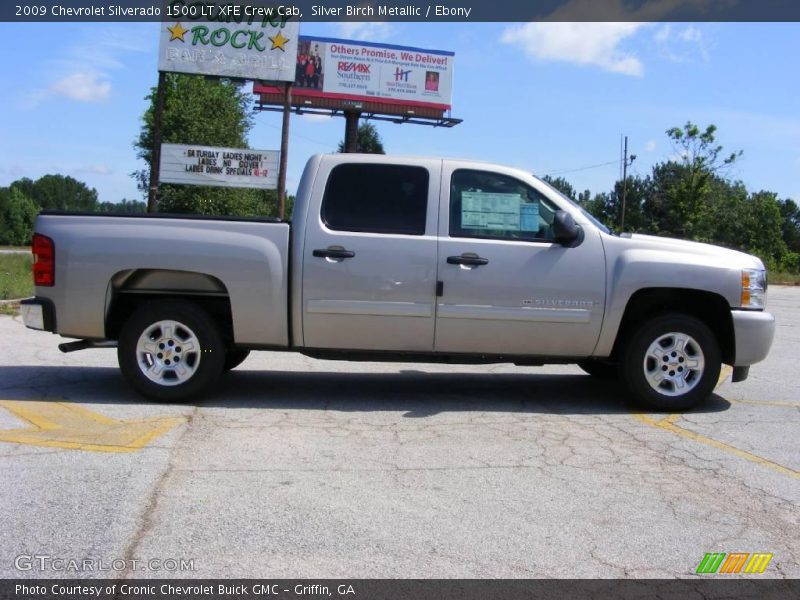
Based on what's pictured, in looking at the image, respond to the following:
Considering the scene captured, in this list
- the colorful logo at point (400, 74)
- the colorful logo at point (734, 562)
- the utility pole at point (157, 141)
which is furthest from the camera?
the colorful logo at point (400, 74)

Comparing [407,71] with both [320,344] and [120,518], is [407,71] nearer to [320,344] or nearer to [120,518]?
[320,344]

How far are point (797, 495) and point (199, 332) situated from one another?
4570 millimetres

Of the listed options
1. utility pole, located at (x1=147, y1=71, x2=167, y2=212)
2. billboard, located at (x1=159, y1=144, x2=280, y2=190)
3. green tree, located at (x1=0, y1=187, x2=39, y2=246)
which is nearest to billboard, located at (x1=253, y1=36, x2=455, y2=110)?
billboard, located at (x1=159, y1=144, x2=280, y2=190)

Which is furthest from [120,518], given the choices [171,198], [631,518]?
[171,198]

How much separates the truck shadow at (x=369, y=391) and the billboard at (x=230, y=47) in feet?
38.5

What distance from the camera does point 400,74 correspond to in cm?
4328

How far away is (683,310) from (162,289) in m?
4.54

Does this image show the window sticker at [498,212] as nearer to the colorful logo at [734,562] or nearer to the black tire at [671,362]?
the black tire at [671,362]

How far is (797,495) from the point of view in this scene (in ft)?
15.2

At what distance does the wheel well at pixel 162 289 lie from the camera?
659 centimetres

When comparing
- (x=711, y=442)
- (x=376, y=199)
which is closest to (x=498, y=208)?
(x=376, y=199)

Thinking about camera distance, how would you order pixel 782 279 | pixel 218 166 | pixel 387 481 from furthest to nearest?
pixel 782 279
pixel 218 166
pixel 387 481

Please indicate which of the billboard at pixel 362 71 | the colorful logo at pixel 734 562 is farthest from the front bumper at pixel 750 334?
the billboard at pixel 362 71

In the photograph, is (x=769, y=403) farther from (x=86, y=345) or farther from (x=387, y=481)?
(x=86, y=345)
